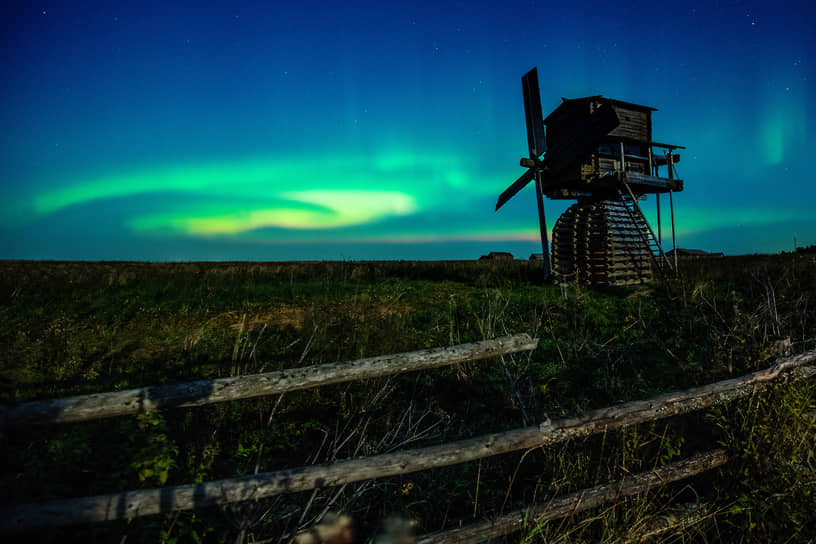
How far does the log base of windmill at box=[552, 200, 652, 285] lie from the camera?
14.0 meters

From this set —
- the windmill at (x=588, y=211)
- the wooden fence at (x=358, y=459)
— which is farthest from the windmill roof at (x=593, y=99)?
the wooden fence at (x=358, y=459)

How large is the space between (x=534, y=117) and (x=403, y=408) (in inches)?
527

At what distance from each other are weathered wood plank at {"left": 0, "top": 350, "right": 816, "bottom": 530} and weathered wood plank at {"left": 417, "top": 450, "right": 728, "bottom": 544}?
1.43ft

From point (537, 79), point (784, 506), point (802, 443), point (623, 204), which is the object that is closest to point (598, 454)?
point (784, 506)

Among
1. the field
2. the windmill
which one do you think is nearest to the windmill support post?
the windmill

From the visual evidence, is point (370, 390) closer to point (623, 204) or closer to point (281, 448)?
point (281, 448)

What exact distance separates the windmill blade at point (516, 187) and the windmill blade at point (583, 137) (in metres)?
0.74

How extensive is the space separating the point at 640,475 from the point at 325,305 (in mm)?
7878

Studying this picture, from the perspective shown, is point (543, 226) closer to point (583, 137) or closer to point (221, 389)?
point (583, 137)

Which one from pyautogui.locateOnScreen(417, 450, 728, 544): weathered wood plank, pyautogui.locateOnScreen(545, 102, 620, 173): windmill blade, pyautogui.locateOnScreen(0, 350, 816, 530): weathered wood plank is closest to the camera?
pyautogui.locateOnScreen(0, 350, 816, 530): weathered wood plank

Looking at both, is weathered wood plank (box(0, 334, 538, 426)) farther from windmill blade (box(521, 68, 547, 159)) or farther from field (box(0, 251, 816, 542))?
windmill blade (box(521, 68, 547, 159))

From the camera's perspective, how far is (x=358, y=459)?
273 cm

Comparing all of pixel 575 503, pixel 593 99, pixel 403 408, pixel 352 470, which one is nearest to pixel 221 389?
pixel 352 470

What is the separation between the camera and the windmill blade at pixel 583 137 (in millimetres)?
12430
